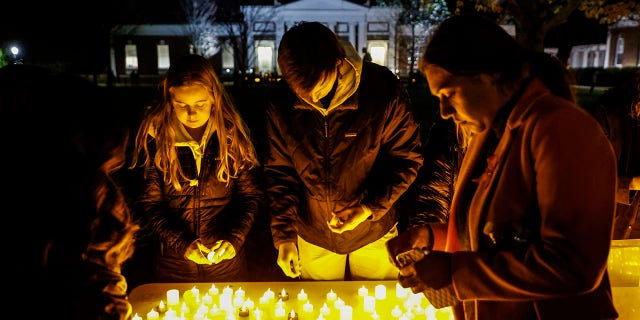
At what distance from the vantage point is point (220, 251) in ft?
10.7

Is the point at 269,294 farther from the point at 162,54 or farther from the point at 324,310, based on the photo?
the point at 162,54

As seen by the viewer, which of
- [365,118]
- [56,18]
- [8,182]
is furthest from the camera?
[56,18]

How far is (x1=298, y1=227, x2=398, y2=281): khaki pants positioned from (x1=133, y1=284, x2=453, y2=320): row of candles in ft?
1.90

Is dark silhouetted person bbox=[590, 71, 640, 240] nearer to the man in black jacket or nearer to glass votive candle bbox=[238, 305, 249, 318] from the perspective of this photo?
the man in black jacket

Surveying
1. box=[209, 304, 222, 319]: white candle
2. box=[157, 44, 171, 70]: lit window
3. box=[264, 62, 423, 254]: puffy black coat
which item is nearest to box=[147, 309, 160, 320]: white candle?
box=[209, 304, 222, 319]: white candle

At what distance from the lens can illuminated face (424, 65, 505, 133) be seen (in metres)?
1.76

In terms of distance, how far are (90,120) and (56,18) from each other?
40.7 m

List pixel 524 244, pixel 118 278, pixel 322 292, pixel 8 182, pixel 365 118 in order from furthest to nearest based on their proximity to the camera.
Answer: pixel 365 118 → pixel 322 292 → pixel 118 278 → pixel 524 244 → pixel 8 182

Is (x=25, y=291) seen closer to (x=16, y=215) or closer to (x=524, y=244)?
(x=16, y=215)

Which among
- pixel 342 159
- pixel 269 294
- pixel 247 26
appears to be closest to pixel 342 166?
pixel 342 159

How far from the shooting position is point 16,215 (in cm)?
154

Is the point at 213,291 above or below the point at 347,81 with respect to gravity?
below

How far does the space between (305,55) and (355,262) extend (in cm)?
147

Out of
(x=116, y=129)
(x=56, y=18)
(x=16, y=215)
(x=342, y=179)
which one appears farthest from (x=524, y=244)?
(x=56, y=18)
